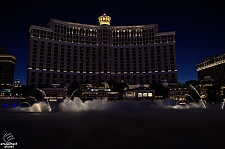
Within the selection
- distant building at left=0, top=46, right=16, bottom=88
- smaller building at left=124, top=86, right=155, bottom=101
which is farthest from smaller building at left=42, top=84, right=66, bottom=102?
distant building at left=0, top=46, right=16, bottom=88

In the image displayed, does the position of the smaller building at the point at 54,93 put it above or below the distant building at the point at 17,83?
below

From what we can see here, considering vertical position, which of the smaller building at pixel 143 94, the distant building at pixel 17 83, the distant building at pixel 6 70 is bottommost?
the smaller building at pixel 143 94

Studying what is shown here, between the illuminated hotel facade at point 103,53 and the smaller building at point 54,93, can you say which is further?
the illuminated hotel facade at point 103,53

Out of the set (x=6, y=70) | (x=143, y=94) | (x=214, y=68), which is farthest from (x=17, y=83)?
(x=214, y=68)

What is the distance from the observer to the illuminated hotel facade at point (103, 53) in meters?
132

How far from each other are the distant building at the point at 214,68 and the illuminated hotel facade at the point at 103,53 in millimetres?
36689

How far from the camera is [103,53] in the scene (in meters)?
144

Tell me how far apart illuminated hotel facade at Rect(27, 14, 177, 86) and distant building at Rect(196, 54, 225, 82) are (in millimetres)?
36689

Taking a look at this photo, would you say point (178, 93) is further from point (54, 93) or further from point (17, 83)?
point (17, 83)

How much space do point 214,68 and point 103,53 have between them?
97.5 metres

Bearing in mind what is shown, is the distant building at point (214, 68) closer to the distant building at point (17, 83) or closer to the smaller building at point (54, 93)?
the smaller building at point (54, 93)

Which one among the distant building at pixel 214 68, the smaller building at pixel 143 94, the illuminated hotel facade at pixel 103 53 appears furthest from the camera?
the distant building at pixel 214 68

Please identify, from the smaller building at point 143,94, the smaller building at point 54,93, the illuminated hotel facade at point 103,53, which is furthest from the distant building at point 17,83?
the smaller building at point 143,94

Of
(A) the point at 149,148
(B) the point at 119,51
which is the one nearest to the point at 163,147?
(A) the point at 149,148
